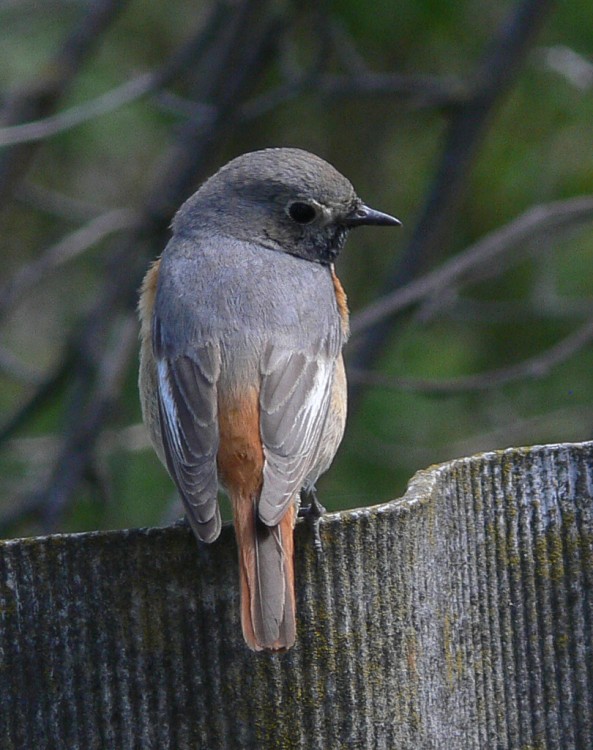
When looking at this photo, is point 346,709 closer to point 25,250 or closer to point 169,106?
point 169,106

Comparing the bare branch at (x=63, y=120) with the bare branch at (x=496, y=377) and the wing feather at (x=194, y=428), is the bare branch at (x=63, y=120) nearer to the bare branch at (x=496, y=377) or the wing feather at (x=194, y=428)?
the bare branch at (x=496, y=377)

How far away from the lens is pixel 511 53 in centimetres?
642

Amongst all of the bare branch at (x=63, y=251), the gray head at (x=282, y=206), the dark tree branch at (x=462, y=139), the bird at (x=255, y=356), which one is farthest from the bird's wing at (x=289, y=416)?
the bare branch at (x=63, y=251)

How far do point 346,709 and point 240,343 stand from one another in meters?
1.32

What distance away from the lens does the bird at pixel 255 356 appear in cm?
276

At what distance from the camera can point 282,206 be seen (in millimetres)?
4117

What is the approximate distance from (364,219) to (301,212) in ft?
0.71

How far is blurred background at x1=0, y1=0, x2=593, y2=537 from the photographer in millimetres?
6227

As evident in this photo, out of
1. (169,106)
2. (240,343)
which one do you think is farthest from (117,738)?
(169,106)

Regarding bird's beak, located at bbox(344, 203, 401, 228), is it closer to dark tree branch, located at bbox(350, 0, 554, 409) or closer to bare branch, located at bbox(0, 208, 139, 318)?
dark tree branch, located at bbox(350, 0, 554, 409)

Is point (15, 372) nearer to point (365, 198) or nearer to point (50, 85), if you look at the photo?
→ point (50, 85)

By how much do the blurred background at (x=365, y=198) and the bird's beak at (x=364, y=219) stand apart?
1.33m

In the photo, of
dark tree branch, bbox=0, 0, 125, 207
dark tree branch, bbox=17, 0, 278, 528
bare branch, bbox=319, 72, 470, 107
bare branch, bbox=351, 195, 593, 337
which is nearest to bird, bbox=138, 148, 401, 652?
bare branch, bbox=351, 195, 593, 337

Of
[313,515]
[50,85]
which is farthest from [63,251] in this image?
[313,515]
